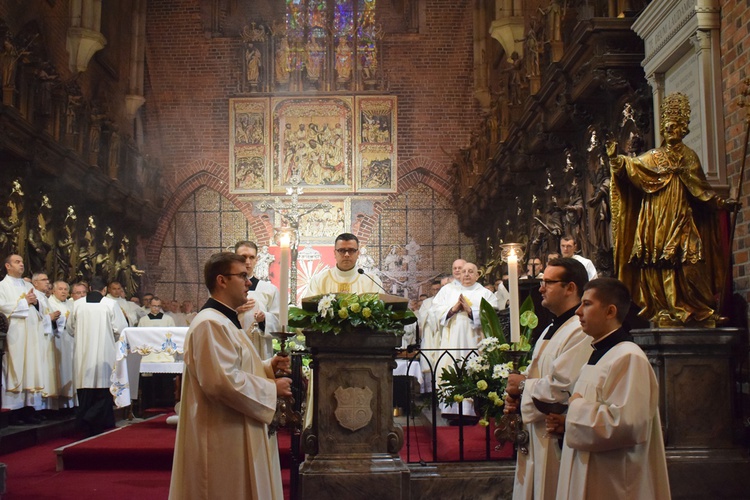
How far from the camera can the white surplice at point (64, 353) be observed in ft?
36.7

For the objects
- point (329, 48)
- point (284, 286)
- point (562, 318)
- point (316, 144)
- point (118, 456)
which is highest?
point (329, 48)

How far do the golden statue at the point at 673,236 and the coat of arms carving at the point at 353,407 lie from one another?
1.97m

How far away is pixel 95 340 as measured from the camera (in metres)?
10.9

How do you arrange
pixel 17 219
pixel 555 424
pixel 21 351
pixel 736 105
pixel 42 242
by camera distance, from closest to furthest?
pixel 555 424 → pixel 736 105 → pixel 21 351 → pixel 17 219 → pixel 42 242

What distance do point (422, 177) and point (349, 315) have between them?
17125 mm

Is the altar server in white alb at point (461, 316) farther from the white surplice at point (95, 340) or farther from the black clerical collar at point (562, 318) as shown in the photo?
the black clerical collar at point (562, 318)

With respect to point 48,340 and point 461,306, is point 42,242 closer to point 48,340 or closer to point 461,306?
point 48,340

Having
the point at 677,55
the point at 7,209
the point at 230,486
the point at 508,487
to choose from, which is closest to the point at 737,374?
the point at 508,487

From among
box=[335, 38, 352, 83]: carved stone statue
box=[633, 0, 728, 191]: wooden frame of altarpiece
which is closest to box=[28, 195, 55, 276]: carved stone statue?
box=[335, 38, 352, 83]: carved stone statue

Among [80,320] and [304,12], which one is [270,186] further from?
[80,320]

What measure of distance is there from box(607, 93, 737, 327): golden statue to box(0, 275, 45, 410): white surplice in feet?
24.3

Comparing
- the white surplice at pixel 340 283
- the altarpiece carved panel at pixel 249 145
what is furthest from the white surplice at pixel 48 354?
the altarpiece carved panel at pixel 249 145

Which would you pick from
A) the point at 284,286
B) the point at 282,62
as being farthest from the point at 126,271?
A: the point at 284,286

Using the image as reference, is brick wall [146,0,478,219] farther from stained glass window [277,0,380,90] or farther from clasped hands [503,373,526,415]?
clasped hands [503,373,526,415]
